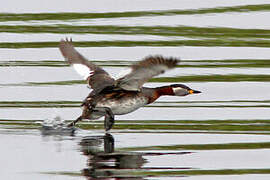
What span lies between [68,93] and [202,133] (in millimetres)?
3781

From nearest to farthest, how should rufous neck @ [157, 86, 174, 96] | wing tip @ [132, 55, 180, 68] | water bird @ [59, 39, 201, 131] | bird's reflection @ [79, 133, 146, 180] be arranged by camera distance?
bird's reflection @ [79, 133, 146, 180] → wing tip @ [132, 55, 180, 68] → water bird @ [59, 39, 201, 131] → rufous neck @ [157, 86, 174, 96]

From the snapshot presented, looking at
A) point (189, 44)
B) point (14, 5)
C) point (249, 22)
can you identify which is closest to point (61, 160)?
point (189, 44)

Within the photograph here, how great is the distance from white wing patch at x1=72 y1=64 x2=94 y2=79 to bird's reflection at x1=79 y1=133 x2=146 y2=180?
4.64 feet

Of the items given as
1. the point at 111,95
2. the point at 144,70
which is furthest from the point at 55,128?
the point at 144,70

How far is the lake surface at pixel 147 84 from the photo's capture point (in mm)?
11359

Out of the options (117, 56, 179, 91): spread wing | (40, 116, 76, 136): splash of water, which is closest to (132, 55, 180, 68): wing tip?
(117, 56, 179, 91): spread wing

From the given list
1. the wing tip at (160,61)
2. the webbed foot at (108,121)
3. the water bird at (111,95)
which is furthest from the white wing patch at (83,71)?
the wing tip at (160,61)

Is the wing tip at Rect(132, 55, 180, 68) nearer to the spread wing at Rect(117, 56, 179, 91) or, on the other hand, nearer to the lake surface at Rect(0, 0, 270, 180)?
the spread wing at Rect(117, 56, 179, 91)

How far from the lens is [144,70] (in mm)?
12648

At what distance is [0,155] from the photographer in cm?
1176

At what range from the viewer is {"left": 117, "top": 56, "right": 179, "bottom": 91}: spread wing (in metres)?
12.3

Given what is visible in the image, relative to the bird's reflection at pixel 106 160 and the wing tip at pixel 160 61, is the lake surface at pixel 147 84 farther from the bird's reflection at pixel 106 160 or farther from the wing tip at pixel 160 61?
the wing tip at pixel 160 61

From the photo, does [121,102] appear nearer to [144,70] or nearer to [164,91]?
[164,91]

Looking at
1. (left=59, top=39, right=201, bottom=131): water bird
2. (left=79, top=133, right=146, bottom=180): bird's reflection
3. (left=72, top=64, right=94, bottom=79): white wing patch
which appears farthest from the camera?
(left=72, top=64, right=94, bottom=79): white wing patch
